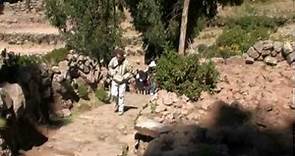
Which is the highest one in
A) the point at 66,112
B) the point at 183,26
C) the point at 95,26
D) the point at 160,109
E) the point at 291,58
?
the point at 291,58

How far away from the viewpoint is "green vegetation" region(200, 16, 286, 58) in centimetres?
2175

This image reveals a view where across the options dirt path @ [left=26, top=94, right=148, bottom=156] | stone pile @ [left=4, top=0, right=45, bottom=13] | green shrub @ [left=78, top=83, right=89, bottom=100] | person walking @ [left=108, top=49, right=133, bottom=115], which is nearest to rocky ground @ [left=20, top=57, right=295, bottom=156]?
dirt path @ [left=26, top=94, right=148, bottom=156]

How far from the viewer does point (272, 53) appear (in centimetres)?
1161

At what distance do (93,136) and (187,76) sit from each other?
2.14 m

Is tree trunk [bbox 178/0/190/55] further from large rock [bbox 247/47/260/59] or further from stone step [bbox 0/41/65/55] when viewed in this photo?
stone step [bbox 0/41/65/55]

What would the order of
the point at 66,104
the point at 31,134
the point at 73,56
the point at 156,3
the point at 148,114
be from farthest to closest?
the point at 156,3, the point at 73,56, the point at 66,104, the point at 31,134, the point at 148,114

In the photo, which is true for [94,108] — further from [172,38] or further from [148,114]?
[172,38]

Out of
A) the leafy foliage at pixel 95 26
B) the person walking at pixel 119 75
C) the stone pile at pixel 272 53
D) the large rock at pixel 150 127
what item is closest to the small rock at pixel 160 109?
the large rock at pixel 150 127

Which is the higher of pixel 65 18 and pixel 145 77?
pixel 65 18

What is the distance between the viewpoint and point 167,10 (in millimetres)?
18688

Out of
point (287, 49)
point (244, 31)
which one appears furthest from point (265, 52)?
point (244, 31)

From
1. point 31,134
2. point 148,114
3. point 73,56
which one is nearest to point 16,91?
point 31,134

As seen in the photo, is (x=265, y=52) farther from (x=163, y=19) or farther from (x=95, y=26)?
(x=163, y=19)

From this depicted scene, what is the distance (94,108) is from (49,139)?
2663 mm
